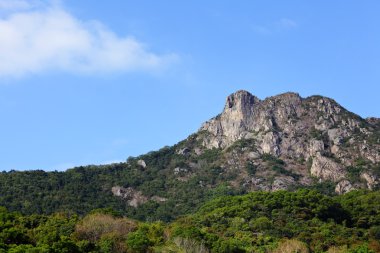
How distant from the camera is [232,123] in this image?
156m

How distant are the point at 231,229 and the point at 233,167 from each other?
195 ft

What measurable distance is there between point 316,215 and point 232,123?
61.5m

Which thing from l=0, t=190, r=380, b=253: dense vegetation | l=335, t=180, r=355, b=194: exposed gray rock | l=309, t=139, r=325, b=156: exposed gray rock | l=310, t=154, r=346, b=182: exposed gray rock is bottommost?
l=0, t=190, r=380, b=253: dense vegetation

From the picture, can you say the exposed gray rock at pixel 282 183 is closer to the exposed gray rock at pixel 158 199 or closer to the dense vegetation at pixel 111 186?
the dense vegetation at pixel 111 186

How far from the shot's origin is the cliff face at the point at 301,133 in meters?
137

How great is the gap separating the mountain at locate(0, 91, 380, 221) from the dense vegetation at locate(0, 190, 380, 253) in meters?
22.8

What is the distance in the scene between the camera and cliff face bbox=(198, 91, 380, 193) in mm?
136625

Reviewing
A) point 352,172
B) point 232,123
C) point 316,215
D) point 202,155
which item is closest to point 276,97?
point 232,123

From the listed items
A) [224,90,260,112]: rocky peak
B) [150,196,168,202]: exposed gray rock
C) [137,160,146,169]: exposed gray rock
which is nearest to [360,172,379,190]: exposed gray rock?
[224,90,260,112]: rocky peak

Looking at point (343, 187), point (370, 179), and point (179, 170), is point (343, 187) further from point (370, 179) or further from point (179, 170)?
point (179, 170)

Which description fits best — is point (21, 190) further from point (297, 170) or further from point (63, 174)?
point (297, 170)

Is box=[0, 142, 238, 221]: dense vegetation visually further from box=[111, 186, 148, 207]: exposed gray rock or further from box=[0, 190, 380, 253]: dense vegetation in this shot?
box=[0, 190, 380, 253]: dense vegetation

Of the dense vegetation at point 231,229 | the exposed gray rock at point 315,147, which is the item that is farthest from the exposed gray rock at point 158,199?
the exposed gray rock at point 315,147

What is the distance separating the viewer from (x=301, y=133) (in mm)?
146125
